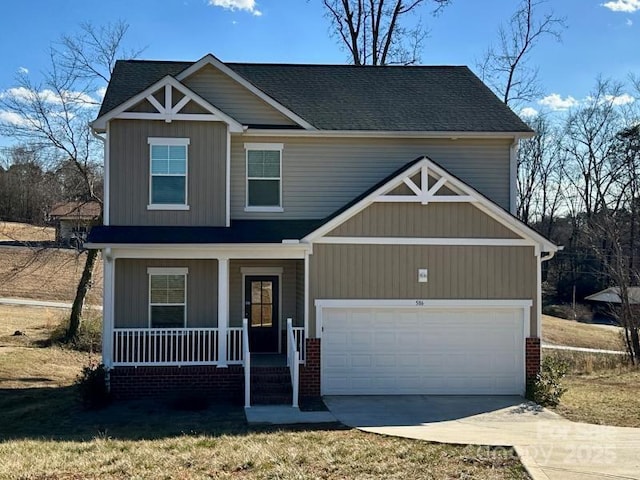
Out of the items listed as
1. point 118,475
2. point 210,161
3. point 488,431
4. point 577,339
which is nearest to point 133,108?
point 210,161

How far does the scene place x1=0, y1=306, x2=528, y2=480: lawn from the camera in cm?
855

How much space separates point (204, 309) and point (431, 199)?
598 cm

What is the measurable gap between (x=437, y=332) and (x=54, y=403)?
28.3 ft

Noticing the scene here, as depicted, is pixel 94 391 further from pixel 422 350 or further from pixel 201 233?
pixel 422 350

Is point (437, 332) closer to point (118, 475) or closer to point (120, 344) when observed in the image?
point (120, 344)

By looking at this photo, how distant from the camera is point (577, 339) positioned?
3516 centimetres

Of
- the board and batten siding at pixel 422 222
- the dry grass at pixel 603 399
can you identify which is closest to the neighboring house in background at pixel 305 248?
the board and batten siding at pixel 422 222

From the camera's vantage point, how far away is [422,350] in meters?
15.0

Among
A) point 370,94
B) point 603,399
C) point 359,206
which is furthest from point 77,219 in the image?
point 603,399

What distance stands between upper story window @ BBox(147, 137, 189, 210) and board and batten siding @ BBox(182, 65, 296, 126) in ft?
5.94

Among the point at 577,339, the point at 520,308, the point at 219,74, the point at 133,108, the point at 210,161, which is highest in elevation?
the point at 219,74

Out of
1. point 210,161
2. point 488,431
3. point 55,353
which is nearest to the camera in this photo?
point 488,431

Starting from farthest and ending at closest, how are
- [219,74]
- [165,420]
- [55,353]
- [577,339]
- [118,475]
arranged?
1. [577,339]
2. [55,353]
3. [219,74]
4. [165,420]
5. [118,475]

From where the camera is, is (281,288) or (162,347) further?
(281,288)
